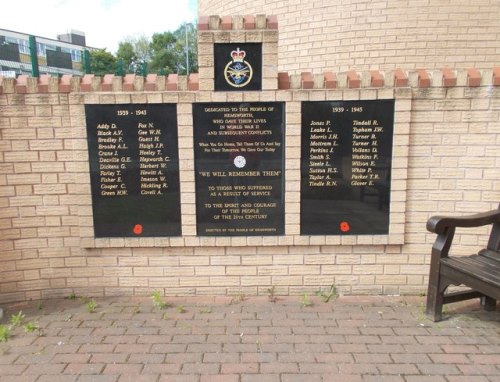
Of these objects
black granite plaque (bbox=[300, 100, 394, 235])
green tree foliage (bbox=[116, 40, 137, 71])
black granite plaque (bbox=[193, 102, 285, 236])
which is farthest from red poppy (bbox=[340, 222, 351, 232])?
green tree foliage (bbox=[116, 40, 137, 71])

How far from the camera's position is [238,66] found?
3697mm

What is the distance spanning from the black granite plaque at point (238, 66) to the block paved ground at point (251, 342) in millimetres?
1950

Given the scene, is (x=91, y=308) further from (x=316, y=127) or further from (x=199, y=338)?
(x=316, y=127)

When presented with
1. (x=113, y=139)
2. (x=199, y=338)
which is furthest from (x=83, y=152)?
(x=199, y=338)

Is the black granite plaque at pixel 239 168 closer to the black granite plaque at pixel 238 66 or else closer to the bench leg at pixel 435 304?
the black granite plaque at pixel 238 66

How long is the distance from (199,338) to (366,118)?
2.33 meters

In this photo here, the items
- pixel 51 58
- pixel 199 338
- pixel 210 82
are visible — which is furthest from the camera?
pixel 51 58

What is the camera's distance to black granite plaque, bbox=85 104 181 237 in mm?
3768

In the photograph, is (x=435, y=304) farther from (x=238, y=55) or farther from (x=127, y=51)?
(x=127, y=51)

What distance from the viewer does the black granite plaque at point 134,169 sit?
377 centimetres

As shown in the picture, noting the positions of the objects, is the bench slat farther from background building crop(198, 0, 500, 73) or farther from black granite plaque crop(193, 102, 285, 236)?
background building crop(198, 0, 500, 73)

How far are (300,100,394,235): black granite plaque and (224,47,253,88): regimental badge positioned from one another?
56 centimetres

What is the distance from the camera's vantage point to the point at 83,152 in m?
3.80

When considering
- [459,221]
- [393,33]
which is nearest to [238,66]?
[459,221]
